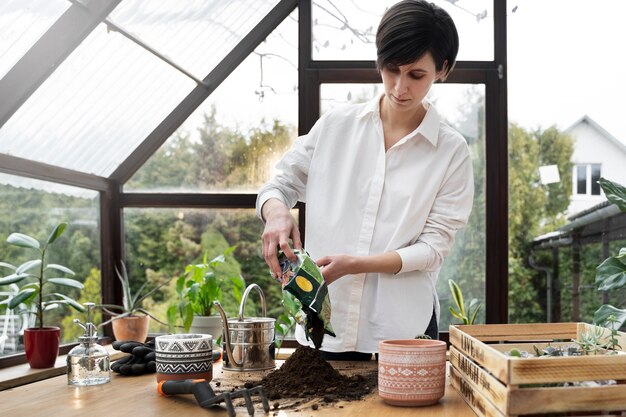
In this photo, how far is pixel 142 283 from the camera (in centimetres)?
477

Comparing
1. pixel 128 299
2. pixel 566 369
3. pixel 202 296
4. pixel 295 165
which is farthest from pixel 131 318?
pixel 566 369

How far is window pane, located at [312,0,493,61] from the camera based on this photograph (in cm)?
466

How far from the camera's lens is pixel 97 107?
4035mm

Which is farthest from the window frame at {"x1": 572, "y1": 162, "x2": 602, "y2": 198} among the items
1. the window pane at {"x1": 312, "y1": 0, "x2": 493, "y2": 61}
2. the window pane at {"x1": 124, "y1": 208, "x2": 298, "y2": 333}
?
the window pane at {"x1": 124, "y1": 208, "x2": 298, "y2": 333}

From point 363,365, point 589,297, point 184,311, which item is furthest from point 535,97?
point 363,365

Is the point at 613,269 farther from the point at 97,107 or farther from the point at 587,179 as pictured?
the point at 97,107

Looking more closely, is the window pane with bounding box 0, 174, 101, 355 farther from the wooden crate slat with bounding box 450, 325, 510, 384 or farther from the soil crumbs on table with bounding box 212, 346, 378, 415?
the wooden crate slat with bounding box 450, 325, 510, 384

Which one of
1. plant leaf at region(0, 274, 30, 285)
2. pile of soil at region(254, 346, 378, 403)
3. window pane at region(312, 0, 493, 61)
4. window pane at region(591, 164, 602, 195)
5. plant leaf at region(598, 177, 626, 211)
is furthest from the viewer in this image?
window pane at region(312, 0, 493, 61)

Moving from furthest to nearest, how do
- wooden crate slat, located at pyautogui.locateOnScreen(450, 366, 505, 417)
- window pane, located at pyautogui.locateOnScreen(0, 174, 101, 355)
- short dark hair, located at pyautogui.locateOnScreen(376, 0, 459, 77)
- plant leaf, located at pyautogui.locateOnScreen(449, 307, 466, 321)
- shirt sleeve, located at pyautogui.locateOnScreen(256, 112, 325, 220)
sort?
plant leaf, located at pyautogui.locateOnScreen(449, 307, 466, 321)
window pane, located at pyautogui.locateOnScreen(0, 174, 101, 355)
shirt sleeve, located at pyautogui.locateOnScreen(256, 112, 325, 220)
short dark hair, located at pyautogui.locateOnScreen(376, 0, 459, 77)
wooden crate slat, located at pyautogui.locateOnScreen(450, 366, 505, 417)

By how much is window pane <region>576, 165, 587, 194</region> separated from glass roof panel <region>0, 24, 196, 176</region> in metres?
2.36

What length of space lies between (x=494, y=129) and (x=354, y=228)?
9.13 ft

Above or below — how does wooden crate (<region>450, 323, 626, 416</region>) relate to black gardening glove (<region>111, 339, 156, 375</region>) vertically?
above

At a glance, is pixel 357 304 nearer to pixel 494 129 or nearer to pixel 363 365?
pixel 363 365

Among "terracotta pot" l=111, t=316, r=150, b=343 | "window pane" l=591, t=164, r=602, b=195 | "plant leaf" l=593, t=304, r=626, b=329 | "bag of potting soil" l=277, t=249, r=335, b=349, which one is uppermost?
"window pane" l=591, t=164, r=602, b=195
